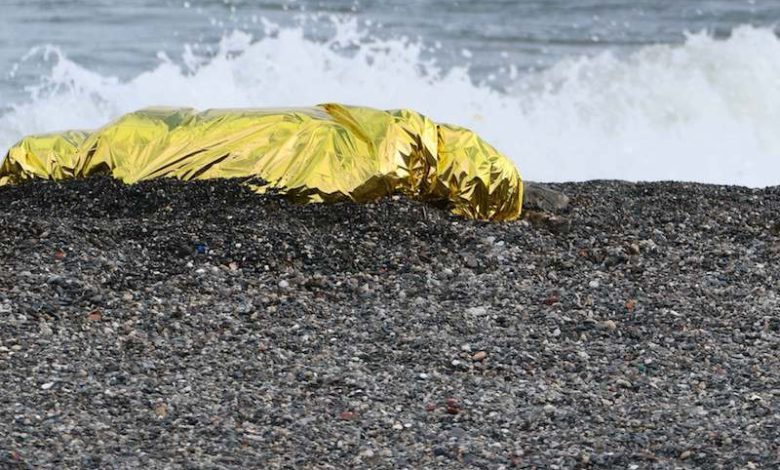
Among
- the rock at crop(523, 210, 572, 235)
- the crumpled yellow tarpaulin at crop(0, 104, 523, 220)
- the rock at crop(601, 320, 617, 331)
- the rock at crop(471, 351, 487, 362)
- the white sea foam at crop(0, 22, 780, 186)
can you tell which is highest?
the crumpled yellow tarpaulin at crop(0, 104, 523, 220)

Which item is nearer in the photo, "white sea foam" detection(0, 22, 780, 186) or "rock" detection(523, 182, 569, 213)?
"rock" detection(523, 182, 569, 213)

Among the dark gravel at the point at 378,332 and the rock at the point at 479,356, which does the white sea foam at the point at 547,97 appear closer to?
the dark gravel at the point at 378,332

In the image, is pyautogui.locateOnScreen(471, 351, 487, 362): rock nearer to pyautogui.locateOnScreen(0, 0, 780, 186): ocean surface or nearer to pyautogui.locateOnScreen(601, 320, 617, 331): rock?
pyautogui.locateOnScreen(601, 320, 617, 331): rock

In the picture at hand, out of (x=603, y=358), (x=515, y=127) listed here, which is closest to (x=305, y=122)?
(x=603, y=358)

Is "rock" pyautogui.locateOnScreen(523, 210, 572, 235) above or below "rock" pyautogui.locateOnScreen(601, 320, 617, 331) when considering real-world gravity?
above

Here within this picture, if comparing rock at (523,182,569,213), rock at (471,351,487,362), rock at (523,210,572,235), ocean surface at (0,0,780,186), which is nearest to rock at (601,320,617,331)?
rock at (471,351,487,362)

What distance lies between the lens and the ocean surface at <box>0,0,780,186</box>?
386 inches

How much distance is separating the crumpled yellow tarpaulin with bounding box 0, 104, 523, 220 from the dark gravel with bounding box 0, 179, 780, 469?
0.13 metres

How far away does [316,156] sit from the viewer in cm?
550

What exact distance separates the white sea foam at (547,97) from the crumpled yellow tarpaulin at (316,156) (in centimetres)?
341

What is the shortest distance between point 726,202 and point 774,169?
141 inches

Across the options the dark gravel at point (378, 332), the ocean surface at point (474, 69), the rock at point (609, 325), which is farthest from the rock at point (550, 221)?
the ocean surface at point (474, 69)

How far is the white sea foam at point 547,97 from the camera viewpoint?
9477mm

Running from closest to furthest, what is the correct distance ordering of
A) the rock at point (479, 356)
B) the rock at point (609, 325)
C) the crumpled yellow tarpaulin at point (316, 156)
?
1. the rock at point (479, 356)
2. the rock at point (609, 325)
3. the crumpled yellow tarpaulin at point (316, 156)
